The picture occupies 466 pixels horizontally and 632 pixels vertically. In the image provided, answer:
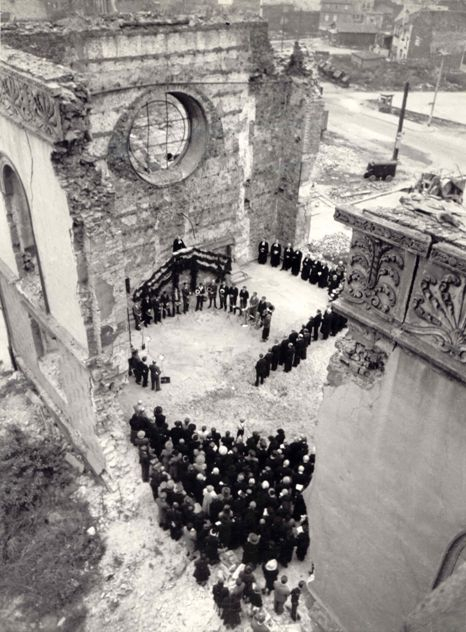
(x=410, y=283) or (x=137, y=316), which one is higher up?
(x=410, y=283)

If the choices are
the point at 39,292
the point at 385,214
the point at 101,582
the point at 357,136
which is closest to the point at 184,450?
the point at 101,582

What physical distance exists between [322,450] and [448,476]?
1.35 metres

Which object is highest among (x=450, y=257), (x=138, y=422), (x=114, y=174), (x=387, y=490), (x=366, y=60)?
(x=450, y=257)

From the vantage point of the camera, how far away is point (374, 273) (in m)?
4.46

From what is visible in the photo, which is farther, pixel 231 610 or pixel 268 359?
pixel 268 359

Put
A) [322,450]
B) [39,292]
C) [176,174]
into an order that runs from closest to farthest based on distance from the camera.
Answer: [322,450] < [39,292] < [176,174]

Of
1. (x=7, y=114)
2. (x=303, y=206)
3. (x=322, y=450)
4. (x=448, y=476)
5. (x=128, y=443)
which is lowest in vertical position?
(x=128, y=443)

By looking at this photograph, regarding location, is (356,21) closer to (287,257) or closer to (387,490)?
(287,257)

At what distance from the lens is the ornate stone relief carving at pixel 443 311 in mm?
3961

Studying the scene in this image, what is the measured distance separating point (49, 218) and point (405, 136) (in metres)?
26.1

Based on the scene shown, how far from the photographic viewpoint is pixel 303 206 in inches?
618

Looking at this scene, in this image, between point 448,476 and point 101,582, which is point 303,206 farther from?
point 448,476

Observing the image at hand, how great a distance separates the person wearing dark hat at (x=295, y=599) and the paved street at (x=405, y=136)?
68.9ft

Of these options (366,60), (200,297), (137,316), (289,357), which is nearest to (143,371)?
(137,316)
